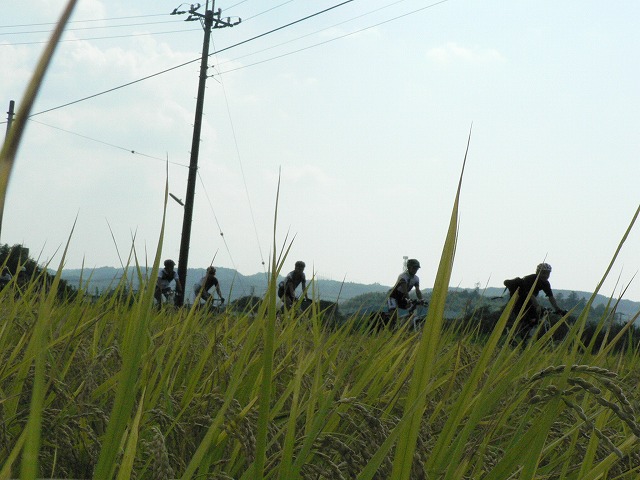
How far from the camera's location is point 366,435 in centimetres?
110

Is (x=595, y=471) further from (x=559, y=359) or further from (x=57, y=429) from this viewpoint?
(x=57, y=429)

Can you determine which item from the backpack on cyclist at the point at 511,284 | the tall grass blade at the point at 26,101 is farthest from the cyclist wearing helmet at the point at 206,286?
the backpack on cyclist at the point at 511,284

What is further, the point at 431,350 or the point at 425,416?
the point at 425,416

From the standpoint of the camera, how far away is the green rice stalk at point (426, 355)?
881mm

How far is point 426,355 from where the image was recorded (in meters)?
0.92

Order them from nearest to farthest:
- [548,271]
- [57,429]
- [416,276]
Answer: [57,429]
[548,271]
[416,276]

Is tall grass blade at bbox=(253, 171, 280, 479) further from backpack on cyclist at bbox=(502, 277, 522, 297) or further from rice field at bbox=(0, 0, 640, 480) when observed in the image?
backpack on cyclist at bbox=(502, 277, 522, 297)

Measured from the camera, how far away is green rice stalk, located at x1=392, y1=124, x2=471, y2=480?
2.89ft

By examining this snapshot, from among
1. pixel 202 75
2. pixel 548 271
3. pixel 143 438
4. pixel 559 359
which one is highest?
pixel 202 75

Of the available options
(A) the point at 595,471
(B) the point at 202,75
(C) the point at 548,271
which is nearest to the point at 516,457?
(A) the point at 595,471

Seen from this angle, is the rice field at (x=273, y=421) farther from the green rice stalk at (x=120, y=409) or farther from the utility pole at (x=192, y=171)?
the utility pole at (x=192, y=171)

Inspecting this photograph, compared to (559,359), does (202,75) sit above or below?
above

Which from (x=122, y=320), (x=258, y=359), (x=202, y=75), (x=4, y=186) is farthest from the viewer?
(x=202, y=75)

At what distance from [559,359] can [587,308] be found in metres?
0.15
